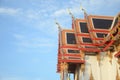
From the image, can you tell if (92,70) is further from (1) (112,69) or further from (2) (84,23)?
(2) (84,23)

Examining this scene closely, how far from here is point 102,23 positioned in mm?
26094

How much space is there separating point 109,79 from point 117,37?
3.91 meters

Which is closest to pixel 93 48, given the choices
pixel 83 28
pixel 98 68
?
pixel 98 68

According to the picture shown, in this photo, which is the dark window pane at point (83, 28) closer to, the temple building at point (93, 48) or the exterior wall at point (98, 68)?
the temple building at point (93, 48)

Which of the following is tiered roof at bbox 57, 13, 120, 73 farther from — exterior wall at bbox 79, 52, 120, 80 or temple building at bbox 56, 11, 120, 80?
exterior wall at bbox 79, 52, 120, 80

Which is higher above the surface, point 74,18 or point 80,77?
point 74,18

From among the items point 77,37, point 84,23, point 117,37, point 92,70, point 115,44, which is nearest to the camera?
point 117,37

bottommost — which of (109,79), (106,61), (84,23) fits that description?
(109,79)

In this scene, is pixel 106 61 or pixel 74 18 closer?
pixel 106 61

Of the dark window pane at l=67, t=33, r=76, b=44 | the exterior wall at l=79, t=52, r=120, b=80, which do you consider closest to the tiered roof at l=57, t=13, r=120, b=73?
the dark window pane at l=67, t=33, r=76, b=44

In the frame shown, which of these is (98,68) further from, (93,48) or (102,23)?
(102,23)

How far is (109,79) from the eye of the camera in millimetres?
22516

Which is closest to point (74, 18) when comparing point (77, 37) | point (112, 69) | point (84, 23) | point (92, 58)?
point (84, 23)

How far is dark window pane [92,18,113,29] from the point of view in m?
25.7
